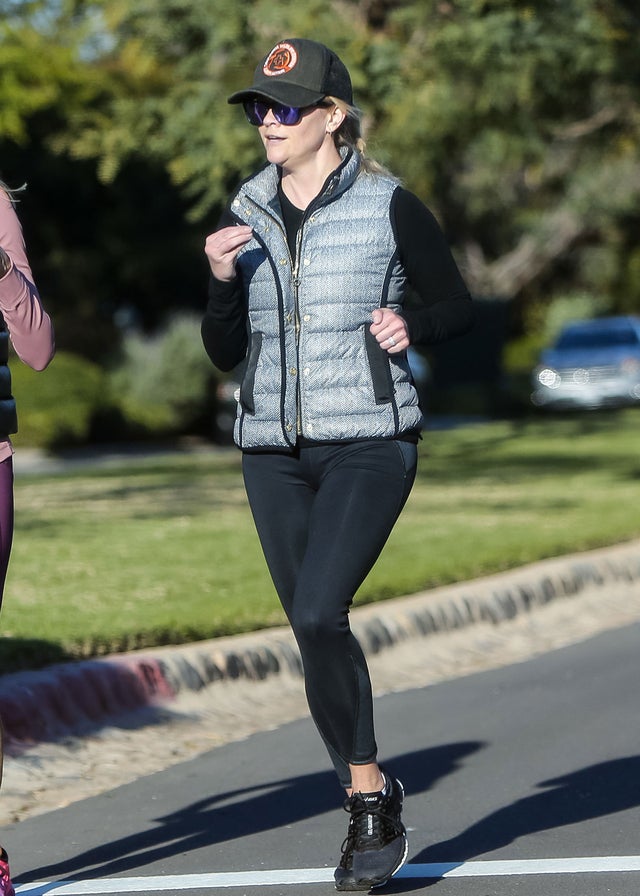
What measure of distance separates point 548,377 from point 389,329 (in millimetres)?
27206

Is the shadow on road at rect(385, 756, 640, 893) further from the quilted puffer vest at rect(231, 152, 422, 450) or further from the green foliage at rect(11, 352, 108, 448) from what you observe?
the green foliage at rect(11, 352, 108, 448)

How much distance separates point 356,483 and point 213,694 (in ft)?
10.5

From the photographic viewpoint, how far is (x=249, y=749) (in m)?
6.48

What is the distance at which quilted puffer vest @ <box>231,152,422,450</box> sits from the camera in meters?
4.28

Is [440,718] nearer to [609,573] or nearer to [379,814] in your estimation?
[379,814]

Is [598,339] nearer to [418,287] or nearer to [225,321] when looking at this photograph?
[418,287]

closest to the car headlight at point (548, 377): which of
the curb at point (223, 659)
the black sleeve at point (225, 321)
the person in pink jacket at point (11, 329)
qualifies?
the curb at point (223, 659)

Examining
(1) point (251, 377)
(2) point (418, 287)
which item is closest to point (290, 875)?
(1) point (251, 377)

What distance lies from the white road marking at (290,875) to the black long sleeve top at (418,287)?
4.60 ft

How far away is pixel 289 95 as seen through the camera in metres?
4.25

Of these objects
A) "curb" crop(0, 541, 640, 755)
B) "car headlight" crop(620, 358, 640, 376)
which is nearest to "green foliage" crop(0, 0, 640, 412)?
"curb" crop(0, 541, 640, 755)

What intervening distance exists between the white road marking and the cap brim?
2.01 meters

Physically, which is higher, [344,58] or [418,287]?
[344,58]

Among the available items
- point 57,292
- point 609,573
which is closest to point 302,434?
point 609,573
